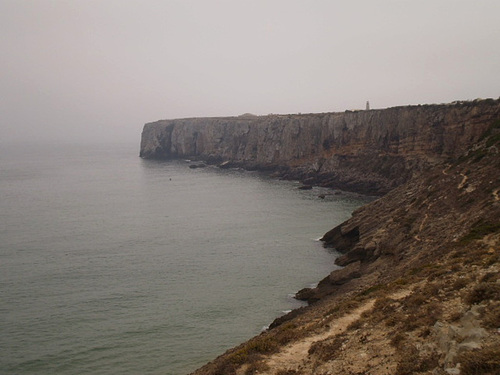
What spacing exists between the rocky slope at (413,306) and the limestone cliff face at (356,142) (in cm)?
3057

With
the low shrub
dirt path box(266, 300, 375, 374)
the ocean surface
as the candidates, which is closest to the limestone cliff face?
the ocean surface

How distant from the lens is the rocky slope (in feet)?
43.2

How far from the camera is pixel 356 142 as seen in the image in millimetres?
94750

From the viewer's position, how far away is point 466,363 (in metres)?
10.8

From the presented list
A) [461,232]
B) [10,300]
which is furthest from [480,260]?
[10,300]

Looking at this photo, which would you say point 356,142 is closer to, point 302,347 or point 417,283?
point 417,283

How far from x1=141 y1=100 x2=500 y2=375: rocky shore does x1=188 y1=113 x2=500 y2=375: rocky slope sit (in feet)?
0.17

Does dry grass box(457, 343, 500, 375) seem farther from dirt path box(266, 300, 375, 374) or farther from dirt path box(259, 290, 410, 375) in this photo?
dirt path box(266, 300, 375, 374)

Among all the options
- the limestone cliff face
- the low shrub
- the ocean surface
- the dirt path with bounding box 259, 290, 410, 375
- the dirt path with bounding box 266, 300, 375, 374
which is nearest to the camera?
the low shrub

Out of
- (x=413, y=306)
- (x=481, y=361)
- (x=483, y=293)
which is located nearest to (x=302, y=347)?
(x=413, y=306)

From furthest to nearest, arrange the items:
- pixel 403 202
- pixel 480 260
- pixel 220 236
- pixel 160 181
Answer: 1. pixel 160 181
2. pixel 220 236
3. pixel 403 202
4. pixel 480 260

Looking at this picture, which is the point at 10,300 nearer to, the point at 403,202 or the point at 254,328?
the point at 254,328

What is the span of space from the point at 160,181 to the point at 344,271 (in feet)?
249

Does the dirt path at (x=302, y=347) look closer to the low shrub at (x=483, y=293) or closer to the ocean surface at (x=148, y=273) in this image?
the low shrub at (x=483, y=293)
